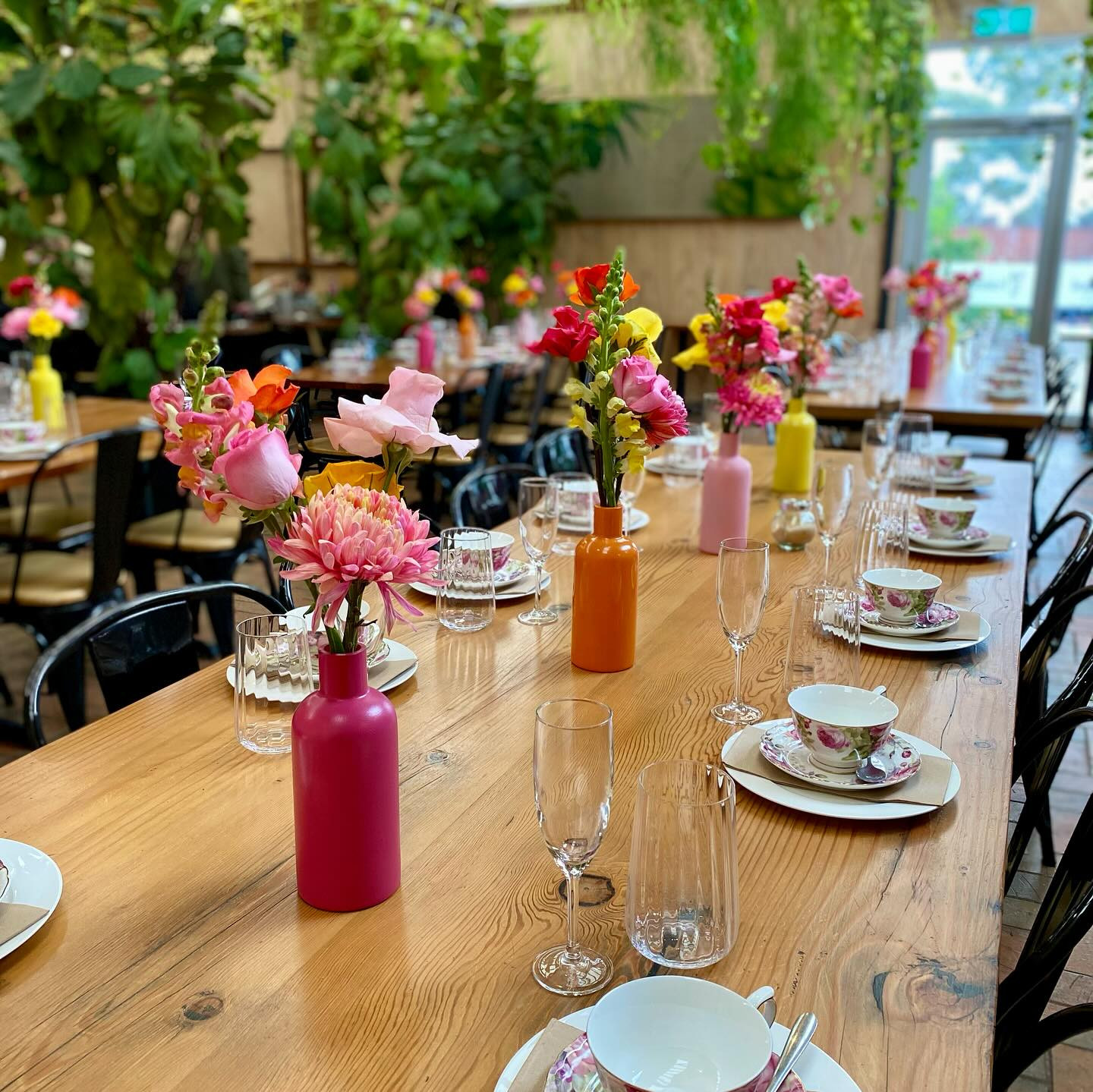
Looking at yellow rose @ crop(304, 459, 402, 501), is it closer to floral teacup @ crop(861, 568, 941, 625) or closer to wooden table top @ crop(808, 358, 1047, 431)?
floral teacup @ crop(861, 568, 941, 625)

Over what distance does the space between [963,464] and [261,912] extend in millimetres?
2378

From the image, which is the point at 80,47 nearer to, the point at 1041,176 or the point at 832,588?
the point at 832,588

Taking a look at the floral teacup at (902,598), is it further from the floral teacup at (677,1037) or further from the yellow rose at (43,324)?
the yellow rose at (43,324)

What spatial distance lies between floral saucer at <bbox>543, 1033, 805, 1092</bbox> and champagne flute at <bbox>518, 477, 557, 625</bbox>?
3.33ft

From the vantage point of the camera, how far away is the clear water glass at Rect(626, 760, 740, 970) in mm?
839

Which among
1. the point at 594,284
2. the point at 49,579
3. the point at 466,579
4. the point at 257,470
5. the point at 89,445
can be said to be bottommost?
the point at 49,579

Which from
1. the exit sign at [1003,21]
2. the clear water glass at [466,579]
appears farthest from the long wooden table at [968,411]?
the exit sign at [1003,21]

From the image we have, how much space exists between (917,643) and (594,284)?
2.35 feet

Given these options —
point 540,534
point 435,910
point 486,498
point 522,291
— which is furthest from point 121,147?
point 435,910

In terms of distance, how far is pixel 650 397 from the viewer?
137 cm

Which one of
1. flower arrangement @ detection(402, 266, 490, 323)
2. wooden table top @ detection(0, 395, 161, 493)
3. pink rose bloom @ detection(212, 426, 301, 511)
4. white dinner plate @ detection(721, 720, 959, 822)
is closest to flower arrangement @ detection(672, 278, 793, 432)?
white dinner plate @ detection(721, 720, 959, 822)

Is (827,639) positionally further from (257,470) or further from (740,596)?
(257,470)

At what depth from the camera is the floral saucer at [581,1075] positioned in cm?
76

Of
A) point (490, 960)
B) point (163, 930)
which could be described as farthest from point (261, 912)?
point (490, 960)
